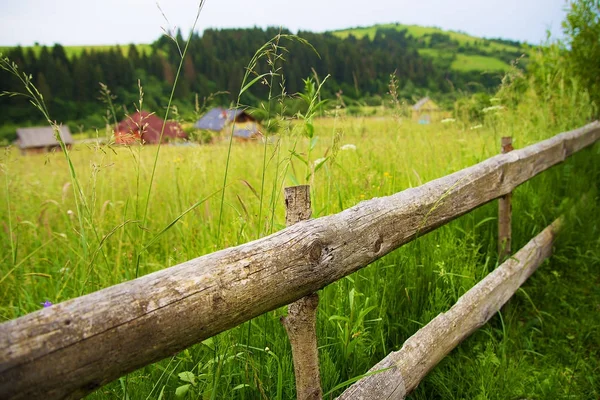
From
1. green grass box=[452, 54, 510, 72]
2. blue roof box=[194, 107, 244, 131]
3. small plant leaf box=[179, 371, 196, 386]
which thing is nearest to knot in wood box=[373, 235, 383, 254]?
small plant leaf box=[179, 371, 196, 386]

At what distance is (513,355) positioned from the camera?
2494 mm

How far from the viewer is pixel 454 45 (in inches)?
4375

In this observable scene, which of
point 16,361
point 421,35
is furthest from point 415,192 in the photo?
point 421,35

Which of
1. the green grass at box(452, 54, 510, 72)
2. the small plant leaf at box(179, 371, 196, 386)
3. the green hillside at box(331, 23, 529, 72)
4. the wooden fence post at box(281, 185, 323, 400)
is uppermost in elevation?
the green hillside at box(331, 23, 529, 72)

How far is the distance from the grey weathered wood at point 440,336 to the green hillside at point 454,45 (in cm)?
7485

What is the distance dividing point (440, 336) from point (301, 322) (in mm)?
1026

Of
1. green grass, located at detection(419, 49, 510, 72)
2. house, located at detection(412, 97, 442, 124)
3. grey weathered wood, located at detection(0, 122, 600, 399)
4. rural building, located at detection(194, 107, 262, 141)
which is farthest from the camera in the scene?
green grass, located at detection(419, 49, 510, 72)

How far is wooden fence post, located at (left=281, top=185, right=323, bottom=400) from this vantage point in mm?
1378

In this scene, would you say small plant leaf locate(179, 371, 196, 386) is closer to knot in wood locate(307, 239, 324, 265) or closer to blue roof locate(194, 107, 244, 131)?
knot in wood locate(307, 239, 324, 265)

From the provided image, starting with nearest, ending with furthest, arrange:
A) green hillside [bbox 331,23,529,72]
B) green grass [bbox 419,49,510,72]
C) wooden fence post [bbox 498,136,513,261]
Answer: wooden fence post [bbox 498,136,513,261]
green grass [bbox 419,49,510,72]
green hillside [bbox 331,23,529,72]

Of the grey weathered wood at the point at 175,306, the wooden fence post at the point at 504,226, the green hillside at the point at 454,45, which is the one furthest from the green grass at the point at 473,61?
the grey weathered wood at the point at 175,306

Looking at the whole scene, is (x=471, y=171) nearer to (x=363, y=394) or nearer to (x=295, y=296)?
(x=363, y=394)

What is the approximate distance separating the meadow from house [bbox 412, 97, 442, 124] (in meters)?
2.05

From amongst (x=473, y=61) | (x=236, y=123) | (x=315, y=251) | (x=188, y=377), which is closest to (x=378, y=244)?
(x=315, y=251)
